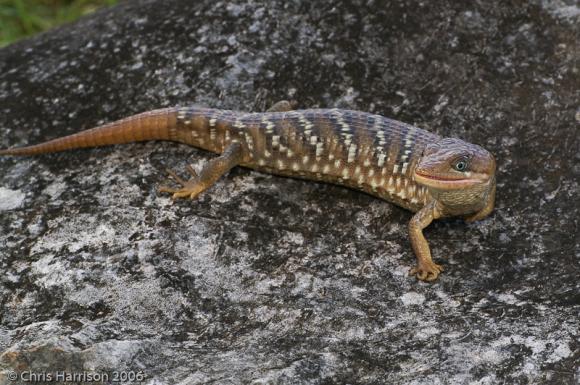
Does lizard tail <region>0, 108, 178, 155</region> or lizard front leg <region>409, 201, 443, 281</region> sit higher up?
lizard tail <region>0, 108, 178, 155</region>

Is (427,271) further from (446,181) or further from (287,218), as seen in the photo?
(287,218)

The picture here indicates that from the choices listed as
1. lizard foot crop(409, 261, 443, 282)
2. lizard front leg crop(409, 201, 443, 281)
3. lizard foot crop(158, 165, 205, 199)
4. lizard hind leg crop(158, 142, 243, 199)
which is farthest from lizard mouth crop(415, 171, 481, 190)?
lizard foot crop(158, 165, 205, 199)

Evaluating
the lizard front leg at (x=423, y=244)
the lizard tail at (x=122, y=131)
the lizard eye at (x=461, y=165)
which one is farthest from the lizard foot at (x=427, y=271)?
the lizard tail at (x=122, y=131)

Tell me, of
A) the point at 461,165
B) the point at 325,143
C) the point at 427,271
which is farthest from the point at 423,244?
the point at 325,143

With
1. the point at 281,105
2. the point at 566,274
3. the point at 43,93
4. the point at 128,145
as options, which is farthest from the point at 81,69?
the point at 566,274

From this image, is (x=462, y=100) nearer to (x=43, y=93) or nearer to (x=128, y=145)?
(x=128, y=145)

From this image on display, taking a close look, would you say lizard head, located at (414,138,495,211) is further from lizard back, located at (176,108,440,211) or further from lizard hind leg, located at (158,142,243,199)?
lizard hind leg, located at (158,142,243,199)

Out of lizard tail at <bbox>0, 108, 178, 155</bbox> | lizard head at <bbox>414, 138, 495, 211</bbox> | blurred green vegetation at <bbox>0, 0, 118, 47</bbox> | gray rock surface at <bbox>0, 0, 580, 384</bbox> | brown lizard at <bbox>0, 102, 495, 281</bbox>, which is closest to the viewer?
gray rock surface at <bbox>0, 0, 580, 384</bbox>

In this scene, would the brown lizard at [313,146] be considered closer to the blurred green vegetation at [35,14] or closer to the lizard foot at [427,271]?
the lizard foot at [427,271]
